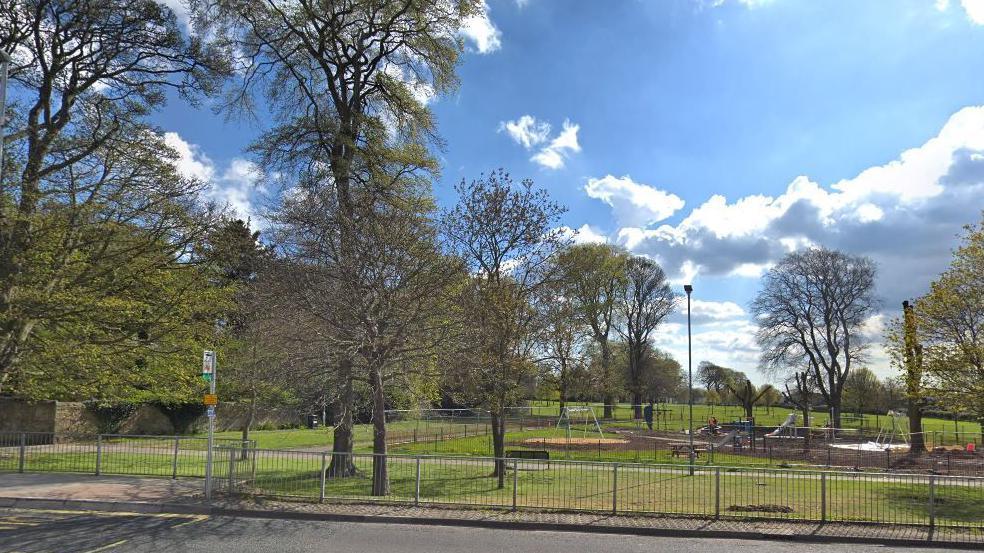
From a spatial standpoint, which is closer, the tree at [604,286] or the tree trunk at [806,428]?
the tree trunk at [806,428]

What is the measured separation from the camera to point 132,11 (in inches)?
829

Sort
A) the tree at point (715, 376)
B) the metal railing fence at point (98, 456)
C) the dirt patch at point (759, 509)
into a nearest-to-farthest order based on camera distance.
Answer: the dirt patch at point (759, 509) < the metal railing fence at point (98, 456) < the tree at point (715, 376)

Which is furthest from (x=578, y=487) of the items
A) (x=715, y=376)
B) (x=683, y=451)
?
(x=715, y=376)

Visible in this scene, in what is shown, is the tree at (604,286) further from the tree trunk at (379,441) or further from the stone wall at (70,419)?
the tree trunk at (379,441)

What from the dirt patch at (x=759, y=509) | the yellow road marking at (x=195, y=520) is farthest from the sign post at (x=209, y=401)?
the dirt patch at (x=759, y=509)

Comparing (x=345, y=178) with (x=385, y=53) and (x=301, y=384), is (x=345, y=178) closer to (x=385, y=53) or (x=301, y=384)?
(x=385, y=53)

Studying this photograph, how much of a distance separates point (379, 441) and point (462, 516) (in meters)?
4.26

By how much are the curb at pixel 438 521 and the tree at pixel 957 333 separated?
27.3 feet

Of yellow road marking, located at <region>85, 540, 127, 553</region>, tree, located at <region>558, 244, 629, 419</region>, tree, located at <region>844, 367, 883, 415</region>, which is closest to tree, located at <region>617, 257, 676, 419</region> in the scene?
tree, located at <region>558, 244, 629, 419</region>

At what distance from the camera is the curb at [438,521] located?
1114cm

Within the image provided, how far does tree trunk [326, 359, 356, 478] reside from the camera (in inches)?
643

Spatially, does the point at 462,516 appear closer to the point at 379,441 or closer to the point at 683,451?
the point at 379,441

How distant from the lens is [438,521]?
12.1 m

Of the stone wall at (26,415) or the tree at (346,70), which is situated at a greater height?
the tree at (346,70)
